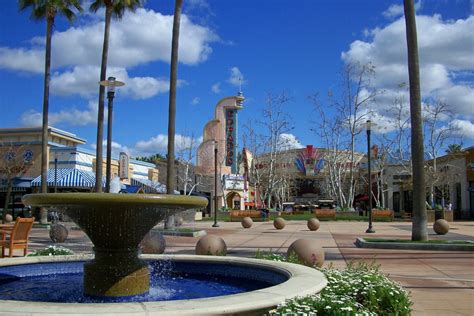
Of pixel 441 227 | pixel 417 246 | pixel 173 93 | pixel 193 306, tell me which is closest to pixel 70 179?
pixel 173 93

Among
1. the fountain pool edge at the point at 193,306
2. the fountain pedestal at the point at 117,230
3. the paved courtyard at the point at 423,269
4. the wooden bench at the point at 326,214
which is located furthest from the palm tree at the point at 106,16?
the fountain pool edge at the point at 193,306

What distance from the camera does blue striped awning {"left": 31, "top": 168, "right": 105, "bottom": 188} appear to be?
136 feet

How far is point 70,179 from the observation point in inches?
1651

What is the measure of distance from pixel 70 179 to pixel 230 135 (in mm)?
26410

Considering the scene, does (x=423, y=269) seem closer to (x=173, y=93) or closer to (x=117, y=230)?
(x=117, y=230)

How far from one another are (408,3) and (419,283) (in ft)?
40.7

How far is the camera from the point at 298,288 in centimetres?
573

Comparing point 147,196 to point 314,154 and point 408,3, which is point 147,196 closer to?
point 408,3

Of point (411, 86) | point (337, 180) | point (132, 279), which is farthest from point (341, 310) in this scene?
point (337, 180)

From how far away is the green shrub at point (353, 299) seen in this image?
477cm

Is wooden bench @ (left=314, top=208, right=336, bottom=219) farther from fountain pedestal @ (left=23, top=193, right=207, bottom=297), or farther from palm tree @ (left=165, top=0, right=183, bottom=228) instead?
fountain pedestal @ (left=23, top=193, right=207, bottom=297)

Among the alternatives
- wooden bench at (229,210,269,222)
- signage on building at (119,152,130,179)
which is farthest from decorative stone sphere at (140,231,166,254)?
wooden bench at (229,210,269,222)

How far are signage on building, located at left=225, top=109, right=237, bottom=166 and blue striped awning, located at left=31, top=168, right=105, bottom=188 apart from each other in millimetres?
24254

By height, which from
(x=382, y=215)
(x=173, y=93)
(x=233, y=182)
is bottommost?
(x=382, y=215)
